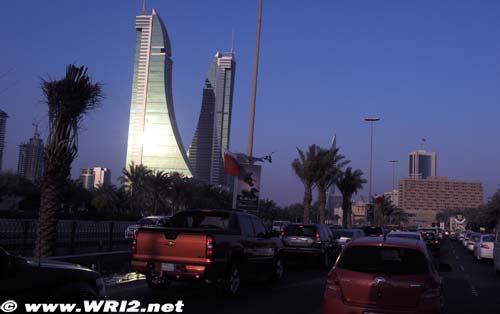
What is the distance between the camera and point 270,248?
46.1 feet

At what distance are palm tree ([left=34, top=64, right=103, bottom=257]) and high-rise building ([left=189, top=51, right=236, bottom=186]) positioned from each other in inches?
5349

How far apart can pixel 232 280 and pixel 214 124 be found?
5999 inches

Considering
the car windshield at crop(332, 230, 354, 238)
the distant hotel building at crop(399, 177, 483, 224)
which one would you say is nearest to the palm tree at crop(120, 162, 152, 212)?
the car windshield at crop(332, 230, 354, 238)

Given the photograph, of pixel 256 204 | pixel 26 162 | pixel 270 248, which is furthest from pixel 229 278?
pixel 26 162

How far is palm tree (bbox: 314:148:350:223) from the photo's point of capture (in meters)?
46.4

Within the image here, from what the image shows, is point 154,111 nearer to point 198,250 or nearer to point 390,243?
point 198,250

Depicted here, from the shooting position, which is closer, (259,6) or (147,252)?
(147,252)

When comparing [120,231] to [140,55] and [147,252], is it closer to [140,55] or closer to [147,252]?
[147,252]

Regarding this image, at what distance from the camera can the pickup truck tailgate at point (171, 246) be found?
34.8 ft

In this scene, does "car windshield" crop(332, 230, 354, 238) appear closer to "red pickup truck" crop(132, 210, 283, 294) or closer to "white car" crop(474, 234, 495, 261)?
"white car" crop(474, 234, 495, 261)

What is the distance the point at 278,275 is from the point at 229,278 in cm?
350

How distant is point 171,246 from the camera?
35.2 feet

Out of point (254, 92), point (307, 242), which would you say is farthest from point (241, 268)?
point (254, 92)

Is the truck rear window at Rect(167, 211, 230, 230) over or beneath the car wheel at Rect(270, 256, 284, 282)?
over
